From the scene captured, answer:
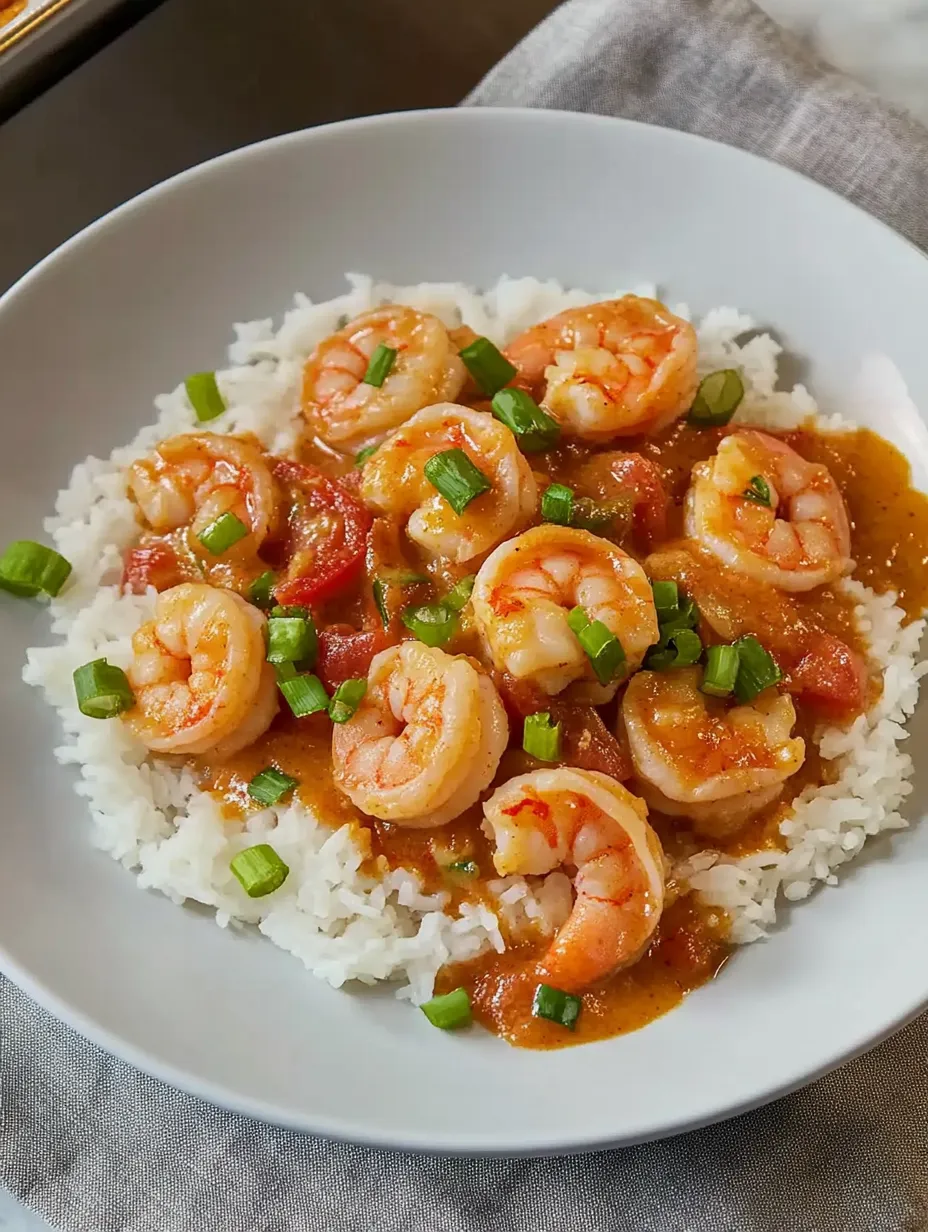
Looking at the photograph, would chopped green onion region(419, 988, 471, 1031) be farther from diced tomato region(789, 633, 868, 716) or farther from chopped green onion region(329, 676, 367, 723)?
diced tomato region(789, 633, 868, 716)

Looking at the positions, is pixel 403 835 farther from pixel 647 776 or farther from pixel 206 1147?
pixel 206 1147

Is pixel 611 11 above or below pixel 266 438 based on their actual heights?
above


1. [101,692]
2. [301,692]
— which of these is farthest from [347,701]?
[101,692]

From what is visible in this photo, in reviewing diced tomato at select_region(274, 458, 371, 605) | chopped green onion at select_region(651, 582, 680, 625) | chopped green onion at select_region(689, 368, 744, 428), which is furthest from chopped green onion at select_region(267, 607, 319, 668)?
chopped green onion at select_region(689, 368, 744, 428)

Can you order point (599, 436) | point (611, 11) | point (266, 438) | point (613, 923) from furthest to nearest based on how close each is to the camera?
point (611, 11)
point (266, 438)
point (599, 436)
point (613, 923)

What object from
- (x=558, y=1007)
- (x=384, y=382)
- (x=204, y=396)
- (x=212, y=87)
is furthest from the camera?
(x=212, y=87)

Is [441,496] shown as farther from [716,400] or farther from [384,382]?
[716,400]

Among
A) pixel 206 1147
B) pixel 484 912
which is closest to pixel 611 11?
pixel 484 912
